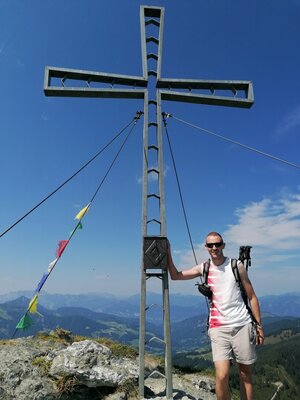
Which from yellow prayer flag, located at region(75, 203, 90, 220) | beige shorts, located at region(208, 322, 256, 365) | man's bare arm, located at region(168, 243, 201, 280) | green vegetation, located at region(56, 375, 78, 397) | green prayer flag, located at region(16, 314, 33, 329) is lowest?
green vegetation, located at region(56, 375, 78, 397)

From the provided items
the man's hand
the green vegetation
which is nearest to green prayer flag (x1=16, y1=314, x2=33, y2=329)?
the green vegetation

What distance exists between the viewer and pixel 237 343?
5773 millimetres

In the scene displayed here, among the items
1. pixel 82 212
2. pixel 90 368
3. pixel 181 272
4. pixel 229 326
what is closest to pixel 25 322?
pixel 90 368

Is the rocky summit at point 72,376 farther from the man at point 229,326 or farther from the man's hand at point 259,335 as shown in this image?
the man's hand at point 259,335

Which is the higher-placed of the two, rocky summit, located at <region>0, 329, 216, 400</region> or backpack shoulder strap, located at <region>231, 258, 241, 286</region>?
backpack shoulder strap, located at <region>231, 258, 241, 286</region>

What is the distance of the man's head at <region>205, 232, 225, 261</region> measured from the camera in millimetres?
6168

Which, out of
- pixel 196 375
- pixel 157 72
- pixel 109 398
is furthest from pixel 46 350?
pixel 157 72

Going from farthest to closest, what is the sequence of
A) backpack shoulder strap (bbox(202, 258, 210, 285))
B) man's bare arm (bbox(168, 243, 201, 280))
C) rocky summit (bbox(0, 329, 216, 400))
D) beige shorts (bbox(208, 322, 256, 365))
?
rocky summit (bbox(0, 329, 216, 400))
man's bare arm (bbox(168, 243, 201, 280))
backpack shoulder strap (bbox(202, 258, 210, 285))
beige shorts (bbox(208, 322, 256, 365))

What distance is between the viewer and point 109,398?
7441mm

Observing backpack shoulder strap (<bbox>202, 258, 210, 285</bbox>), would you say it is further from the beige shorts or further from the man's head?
the beige shorts

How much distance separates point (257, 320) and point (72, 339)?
852 cm

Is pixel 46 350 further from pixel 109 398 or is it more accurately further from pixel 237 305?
pixel 237 305

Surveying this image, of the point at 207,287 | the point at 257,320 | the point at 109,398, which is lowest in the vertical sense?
the point at 109,398

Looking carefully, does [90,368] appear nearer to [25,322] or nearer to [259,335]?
[25,322]
